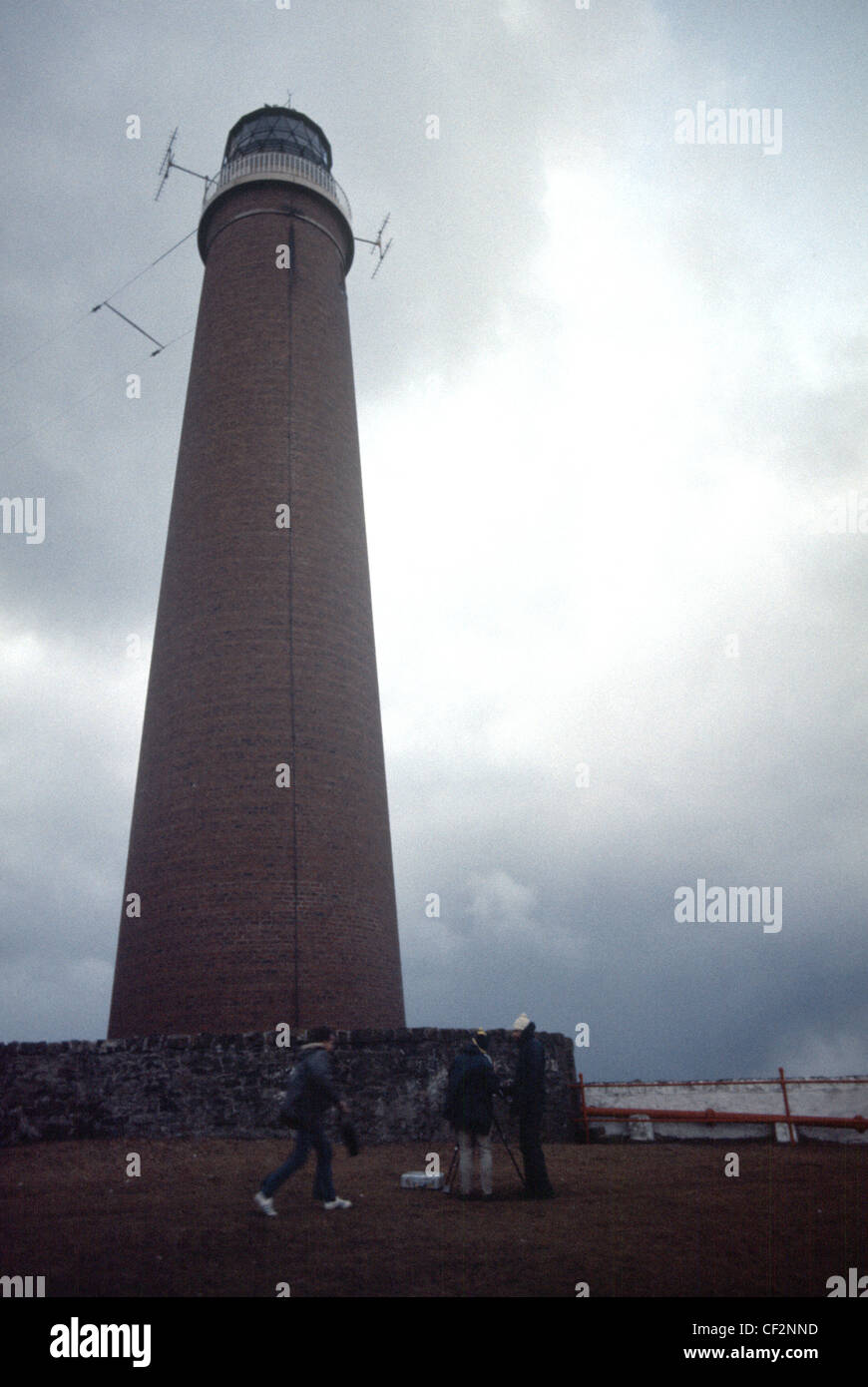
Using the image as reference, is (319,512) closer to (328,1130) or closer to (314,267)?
(314,267)

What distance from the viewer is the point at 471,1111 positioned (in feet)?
29.1

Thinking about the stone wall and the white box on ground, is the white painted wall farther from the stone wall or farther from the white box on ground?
the white box on ground

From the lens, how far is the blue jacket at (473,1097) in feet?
29.0

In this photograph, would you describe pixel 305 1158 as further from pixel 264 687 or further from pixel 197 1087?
pixel 264 687

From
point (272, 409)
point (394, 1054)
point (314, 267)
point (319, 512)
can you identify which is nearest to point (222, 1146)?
point (394, 1054)

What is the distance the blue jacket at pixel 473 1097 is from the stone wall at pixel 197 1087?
13.8ft

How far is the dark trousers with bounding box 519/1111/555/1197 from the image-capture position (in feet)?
28.7

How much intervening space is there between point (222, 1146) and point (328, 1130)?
1.45m

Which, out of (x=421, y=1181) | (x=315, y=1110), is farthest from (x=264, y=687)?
(x=315, y=1110)

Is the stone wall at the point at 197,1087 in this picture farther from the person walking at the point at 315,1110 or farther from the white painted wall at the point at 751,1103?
the person walking at the point at 315,1110

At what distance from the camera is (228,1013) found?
612 inches

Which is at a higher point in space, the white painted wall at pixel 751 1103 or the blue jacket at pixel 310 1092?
the blue jacket at pixel 310 1092

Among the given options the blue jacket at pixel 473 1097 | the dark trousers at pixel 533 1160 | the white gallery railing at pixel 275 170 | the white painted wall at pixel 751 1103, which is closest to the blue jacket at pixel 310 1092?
the blue jacket at pixel 473 1097
